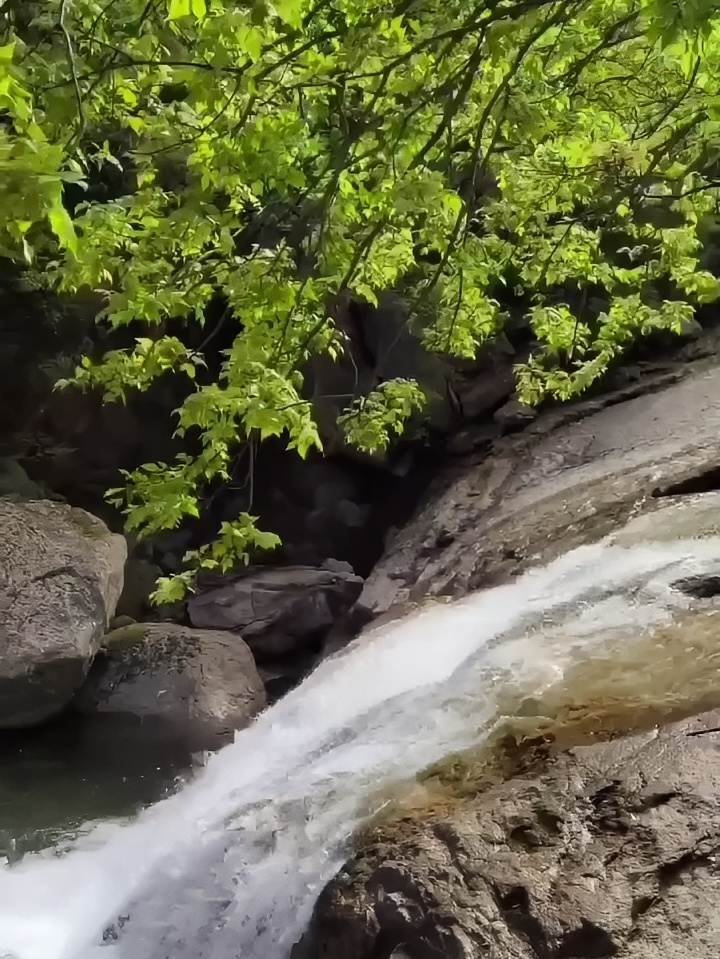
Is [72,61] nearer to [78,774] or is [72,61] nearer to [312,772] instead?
[312,772]

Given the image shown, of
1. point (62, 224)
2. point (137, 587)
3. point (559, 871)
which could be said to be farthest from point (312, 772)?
point (137, 587)

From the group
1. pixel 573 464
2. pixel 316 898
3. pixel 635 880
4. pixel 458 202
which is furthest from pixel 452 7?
pixel 573 464

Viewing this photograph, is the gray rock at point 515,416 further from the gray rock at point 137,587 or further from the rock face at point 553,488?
the gray rock at point 137,587

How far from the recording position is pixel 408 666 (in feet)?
16.4

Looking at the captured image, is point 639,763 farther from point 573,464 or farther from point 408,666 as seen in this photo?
point 573,464

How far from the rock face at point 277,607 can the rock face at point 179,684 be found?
0.54 metres

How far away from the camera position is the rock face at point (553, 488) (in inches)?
236

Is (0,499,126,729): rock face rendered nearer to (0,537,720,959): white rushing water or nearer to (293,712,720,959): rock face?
(0,537,720,959): white rushing water

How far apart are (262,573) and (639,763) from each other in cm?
517

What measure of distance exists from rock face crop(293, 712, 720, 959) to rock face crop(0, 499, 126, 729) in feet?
11.2

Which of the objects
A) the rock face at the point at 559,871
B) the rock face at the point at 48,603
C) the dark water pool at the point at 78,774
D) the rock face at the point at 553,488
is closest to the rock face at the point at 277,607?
the rock face at the point at 553,488

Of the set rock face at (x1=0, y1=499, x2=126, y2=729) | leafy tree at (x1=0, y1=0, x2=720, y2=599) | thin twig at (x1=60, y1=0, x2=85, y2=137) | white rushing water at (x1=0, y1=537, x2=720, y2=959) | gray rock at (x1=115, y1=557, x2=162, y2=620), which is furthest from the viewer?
gray rock at (x1=115, y1=557, x2=162, y2=620)

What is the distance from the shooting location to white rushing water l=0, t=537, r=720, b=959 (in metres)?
3.46

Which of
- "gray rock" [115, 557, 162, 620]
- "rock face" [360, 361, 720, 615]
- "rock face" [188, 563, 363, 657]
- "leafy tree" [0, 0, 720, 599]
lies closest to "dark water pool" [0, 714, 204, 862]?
"leafy tree" [0, 0, 720, 599]
